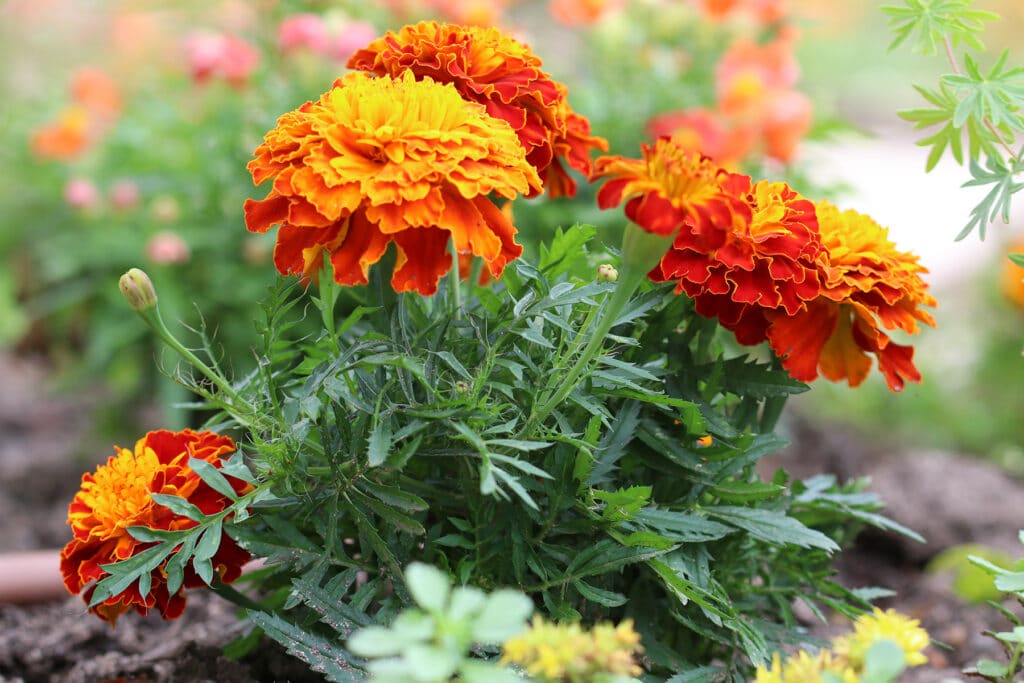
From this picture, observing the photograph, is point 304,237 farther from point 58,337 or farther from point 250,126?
point 58,337

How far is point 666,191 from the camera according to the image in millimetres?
753

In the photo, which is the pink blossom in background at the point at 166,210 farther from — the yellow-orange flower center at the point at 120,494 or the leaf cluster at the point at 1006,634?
the leaf cluster at the point at 1006,634

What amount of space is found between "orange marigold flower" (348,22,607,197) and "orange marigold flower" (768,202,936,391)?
27 centimetres

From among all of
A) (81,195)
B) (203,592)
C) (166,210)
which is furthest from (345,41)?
(203,592)

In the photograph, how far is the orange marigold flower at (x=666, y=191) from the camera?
735 millimetres

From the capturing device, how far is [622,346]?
0.97 metres

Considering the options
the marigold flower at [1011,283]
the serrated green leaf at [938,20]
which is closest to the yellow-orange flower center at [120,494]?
the serrated green leaf at [938,20]

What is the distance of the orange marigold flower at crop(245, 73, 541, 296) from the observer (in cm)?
75

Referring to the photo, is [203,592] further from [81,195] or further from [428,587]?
[81,195]

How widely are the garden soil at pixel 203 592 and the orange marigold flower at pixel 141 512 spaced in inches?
6.0

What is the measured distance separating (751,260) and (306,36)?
1.62 m

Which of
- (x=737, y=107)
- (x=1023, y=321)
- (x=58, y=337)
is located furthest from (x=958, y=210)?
(x=58, y=337)

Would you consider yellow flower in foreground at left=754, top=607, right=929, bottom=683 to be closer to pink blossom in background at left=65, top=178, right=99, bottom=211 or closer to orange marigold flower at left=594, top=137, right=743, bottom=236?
orange marigold flower at left=594, top=137, right=743, bottom=236

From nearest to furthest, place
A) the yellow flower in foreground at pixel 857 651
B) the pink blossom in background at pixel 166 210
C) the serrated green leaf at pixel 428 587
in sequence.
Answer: the serrated green leaf at pixel 428 587 → the yellow flower in foreground at pixel 857 651 → the pink blossom in background at pixel 166 210
